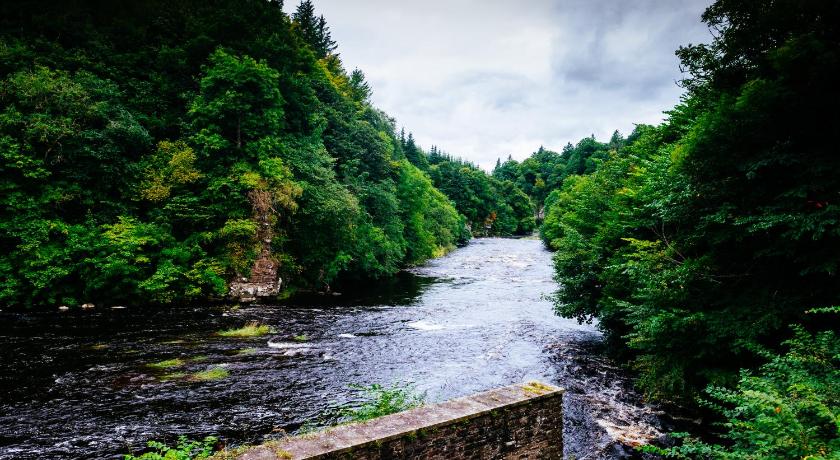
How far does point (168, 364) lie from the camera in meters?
11.8

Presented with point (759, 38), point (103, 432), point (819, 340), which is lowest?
point (103, 432)

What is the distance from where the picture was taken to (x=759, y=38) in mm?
8500

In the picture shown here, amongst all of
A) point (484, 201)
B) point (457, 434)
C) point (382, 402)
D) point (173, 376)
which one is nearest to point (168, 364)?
point (173, 376)

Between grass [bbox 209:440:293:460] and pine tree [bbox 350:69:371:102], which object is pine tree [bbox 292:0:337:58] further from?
grass [bbox 209:440:293:460]

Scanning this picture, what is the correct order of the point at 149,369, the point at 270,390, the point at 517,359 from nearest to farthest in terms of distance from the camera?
the point at 270,390 < the point at 149,369 < the point at 517,359

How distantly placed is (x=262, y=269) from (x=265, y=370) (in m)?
12.3

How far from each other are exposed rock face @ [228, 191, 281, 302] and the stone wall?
752 inches

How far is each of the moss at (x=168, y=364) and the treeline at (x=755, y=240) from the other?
1260 centimetres

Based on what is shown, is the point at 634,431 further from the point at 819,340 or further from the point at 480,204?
the point at 480,204

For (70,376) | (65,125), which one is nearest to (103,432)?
(70,376)

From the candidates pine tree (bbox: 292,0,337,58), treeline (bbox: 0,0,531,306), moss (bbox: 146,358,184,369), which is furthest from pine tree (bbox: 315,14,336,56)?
moss (bbox: 146,358,184,369)

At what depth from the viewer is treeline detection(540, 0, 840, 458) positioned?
533 cm

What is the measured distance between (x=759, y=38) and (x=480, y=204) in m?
93.3

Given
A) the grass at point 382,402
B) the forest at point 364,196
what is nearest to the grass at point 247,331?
the forest at point 364,196
